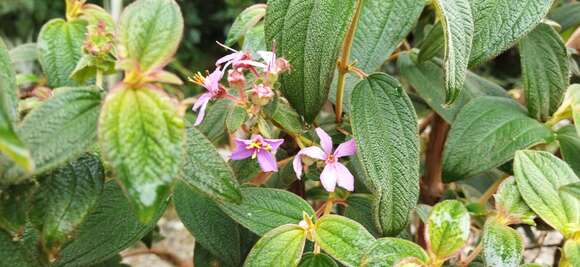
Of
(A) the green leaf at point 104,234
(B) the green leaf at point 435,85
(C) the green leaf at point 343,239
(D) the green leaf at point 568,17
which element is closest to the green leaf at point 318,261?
(C) the green leaf at point 343,239

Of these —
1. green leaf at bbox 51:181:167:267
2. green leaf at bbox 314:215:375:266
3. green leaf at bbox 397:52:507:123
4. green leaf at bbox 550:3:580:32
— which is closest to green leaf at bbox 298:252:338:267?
green leaf at bbox 314:215:375:266

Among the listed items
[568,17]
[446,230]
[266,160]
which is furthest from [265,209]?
[568,17]

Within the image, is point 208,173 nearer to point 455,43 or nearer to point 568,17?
point 455,43


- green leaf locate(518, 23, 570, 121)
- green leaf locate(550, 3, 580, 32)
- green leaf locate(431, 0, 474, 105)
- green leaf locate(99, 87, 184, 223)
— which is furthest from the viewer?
green leaf locate(550, 3, 580, 32)

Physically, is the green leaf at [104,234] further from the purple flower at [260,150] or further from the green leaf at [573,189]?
the green leaf at [573,189]

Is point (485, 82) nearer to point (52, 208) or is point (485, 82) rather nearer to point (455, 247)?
point (455, 247)

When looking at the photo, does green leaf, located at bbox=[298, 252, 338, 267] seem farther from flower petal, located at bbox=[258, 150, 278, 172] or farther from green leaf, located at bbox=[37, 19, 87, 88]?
green leaf, located at bbox=[37, 19, 87, 88]
